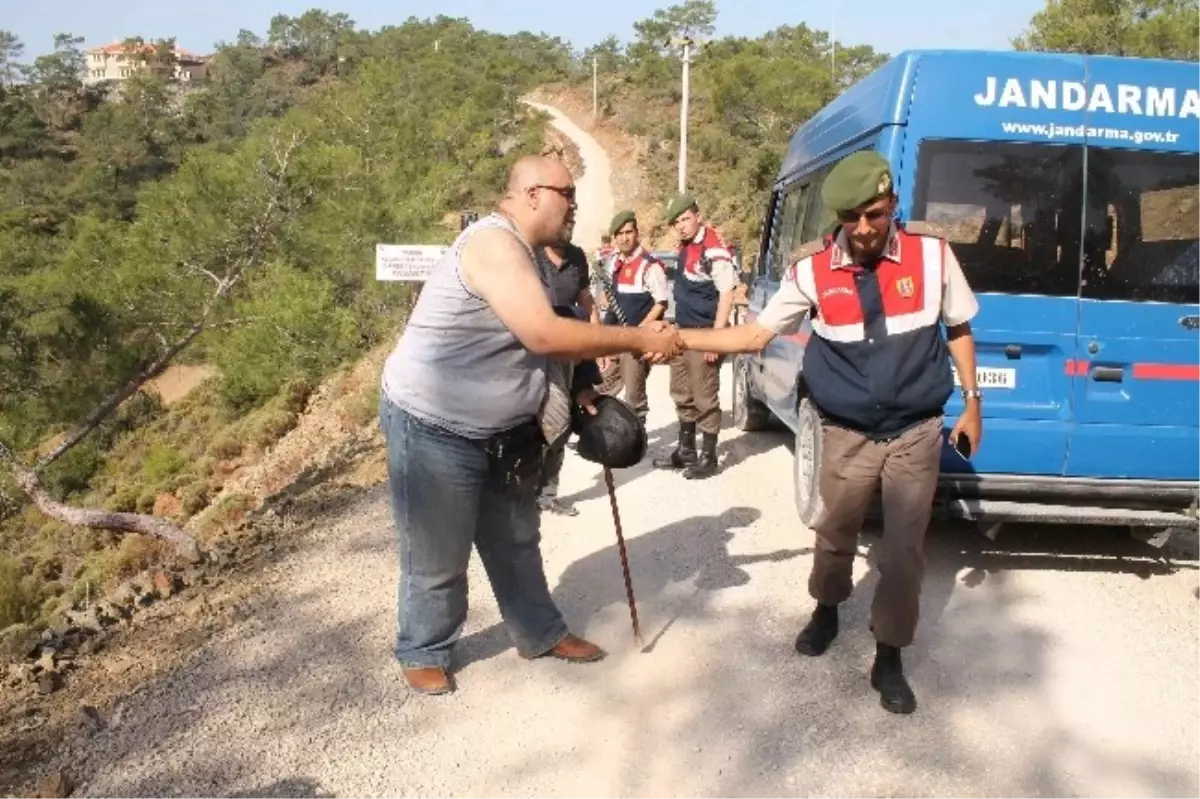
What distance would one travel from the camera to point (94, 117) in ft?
234

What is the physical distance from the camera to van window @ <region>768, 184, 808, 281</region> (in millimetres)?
6703

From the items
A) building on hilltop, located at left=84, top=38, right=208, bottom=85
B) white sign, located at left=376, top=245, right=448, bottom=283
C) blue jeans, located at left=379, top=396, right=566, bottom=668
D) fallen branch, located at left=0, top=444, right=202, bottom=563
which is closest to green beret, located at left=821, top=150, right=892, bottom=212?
blue jeans, located at left=379, top=396, right=566, bottom=668

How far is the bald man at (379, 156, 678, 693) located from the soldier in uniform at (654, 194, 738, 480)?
2888mm

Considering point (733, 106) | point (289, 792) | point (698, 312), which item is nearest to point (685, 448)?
point (698, 312)

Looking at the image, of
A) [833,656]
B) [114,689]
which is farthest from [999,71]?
[114,689]

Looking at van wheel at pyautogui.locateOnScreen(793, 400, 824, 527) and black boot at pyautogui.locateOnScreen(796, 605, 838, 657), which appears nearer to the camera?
black boot at pyautogui.locateOnScreen(796, 605, 838, 657)

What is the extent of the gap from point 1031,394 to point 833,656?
1.62 m

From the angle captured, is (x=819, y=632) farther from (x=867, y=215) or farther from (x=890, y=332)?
(x=867, y=215)

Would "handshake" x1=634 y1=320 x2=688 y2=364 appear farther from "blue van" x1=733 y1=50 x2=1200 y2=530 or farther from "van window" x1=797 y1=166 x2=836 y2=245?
"van window" x1=797 y1=166 x2=836 y2=245

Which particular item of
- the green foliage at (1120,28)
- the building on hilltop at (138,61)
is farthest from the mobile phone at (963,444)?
the building on hilltop at (138,61)

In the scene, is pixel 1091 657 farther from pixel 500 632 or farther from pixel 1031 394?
pixel 500 632

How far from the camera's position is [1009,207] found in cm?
452

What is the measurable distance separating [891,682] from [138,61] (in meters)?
130

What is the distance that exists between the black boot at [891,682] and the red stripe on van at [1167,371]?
1.98m
